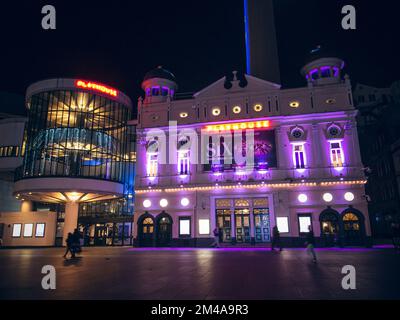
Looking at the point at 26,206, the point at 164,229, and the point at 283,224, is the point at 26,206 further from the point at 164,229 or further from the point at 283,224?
the point at 283,224

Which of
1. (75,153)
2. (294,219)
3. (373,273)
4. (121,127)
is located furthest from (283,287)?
(121,127)

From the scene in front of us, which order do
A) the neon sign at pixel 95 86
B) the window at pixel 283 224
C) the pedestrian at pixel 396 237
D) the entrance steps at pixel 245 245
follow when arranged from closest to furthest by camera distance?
the pedestrian at pixel 396 237
the entrance steps at pixel 245 245
the window at pixel 283 224
the neon sign at pixel 95 86

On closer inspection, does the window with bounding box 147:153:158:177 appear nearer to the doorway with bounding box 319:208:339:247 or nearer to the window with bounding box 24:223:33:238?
the doorway with bounding box 319:208:339:247

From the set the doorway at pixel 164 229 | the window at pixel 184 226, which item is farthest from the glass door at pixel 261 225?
the doorway at pixel 164 229

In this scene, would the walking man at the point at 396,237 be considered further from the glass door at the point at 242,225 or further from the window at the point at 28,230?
the window at the point at 28,230

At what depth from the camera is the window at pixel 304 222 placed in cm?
2772

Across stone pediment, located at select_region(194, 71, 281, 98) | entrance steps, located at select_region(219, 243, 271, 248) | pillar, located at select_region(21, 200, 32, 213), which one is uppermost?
stone pediment, located at select_region(194, 71, 281, 98)

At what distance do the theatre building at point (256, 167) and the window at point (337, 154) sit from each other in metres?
0.10

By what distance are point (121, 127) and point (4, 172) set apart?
20.2 metres

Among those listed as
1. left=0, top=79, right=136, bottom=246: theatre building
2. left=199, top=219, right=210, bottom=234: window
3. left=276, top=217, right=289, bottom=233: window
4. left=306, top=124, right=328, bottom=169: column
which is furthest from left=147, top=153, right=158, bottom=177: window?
left=306, top=124, right=328, bottom=169: column

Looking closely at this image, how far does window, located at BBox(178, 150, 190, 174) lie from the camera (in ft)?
103

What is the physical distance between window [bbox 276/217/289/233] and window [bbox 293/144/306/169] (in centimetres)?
Result: 578
